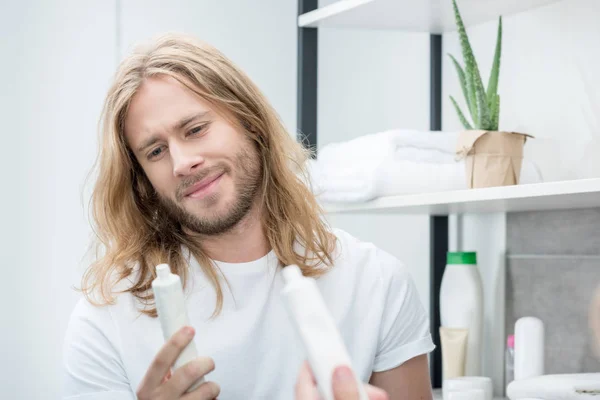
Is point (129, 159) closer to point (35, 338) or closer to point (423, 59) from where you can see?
point (35, 338)

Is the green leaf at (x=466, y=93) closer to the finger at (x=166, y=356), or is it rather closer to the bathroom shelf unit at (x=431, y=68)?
the bathroom shelf unit at (x=431, y=68)

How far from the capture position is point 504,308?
1.67 m

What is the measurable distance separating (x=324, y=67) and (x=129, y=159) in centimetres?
89

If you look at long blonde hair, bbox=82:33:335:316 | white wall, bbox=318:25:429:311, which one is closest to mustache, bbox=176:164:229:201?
long blonde hair, bbox=82:33:335:316

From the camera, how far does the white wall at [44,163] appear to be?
1.75 m

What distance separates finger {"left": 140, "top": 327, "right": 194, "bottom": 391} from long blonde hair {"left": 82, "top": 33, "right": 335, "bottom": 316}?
0.94ft

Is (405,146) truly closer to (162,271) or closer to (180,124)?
(180,124)

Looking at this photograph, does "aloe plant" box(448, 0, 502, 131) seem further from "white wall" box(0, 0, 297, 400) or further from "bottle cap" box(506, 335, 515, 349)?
"white wall" box(0, 0, 297, 400)

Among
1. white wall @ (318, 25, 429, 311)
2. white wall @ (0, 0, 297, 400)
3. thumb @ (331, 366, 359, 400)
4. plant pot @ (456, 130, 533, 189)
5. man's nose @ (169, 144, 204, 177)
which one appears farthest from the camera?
white wall @ (318, 25, 429, 311)

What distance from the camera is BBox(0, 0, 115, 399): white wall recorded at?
1747 mm

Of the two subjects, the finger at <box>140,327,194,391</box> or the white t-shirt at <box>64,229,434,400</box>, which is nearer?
the finger at <box>140,327,194,391</box>

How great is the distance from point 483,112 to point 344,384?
88cm

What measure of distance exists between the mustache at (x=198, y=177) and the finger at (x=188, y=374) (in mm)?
336

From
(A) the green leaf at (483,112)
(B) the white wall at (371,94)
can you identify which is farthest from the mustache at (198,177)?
(B) the white wall at (371,94)
